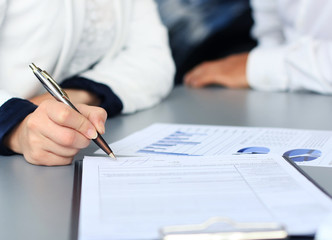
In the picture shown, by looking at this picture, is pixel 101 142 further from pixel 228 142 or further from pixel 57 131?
pixel 228 142

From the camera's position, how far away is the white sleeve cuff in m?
1.19

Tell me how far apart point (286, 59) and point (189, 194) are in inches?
32.2

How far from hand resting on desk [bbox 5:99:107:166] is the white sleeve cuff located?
0.68 metres

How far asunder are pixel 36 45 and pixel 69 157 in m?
0.29

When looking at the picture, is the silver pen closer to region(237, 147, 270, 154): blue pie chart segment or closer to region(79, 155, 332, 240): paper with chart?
region(79, 155, 332, 240): paper with chart

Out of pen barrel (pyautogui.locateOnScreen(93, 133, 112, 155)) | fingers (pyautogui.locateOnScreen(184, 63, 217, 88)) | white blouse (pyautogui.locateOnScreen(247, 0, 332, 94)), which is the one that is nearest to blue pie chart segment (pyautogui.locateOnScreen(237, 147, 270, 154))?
pen barrel (pyautogui.locateOnScreen(93, 133, 112, 155))

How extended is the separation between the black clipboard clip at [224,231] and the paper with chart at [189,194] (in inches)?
0.5

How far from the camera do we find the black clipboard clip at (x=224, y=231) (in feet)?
1.18

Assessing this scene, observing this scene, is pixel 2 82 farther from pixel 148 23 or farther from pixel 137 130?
pixel 148 23

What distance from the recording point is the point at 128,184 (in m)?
0.47

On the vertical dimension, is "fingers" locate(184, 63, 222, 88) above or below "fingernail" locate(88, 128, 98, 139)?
below

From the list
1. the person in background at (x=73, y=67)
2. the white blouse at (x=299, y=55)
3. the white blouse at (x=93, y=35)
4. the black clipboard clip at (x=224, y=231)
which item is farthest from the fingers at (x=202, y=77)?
the black clipboard clip at (x=224, y=231)

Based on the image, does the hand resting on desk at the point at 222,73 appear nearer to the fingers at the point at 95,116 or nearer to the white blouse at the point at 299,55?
the white blouse at the point at 299,55

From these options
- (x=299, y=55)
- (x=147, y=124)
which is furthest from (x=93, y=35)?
(x=299, y=55)
